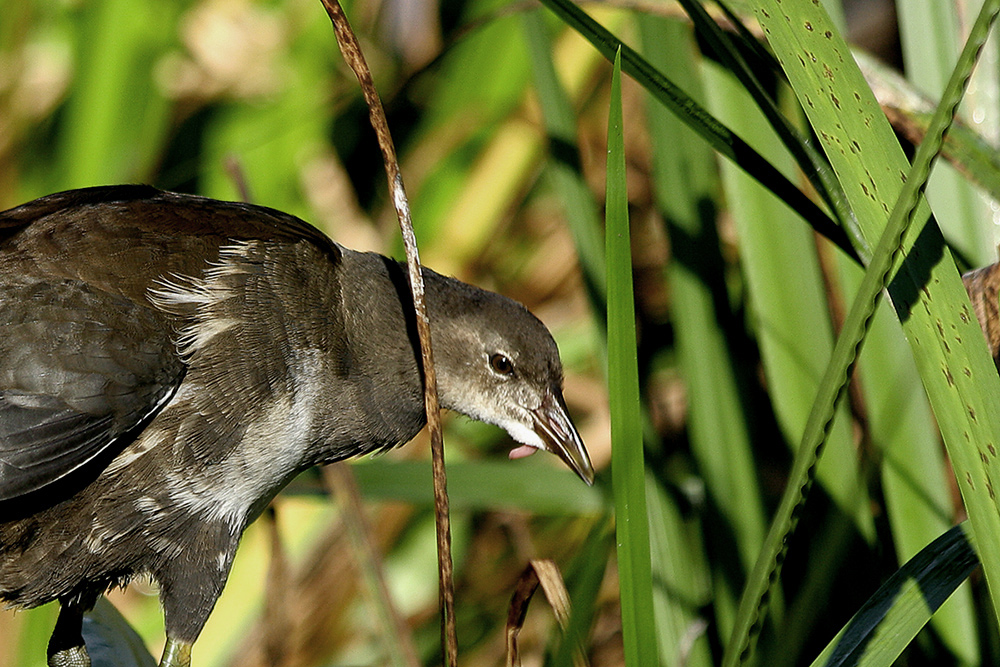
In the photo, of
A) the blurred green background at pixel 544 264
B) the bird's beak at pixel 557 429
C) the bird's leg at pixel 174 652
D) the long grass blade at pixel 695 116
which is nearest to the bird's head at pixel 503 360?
the bird's beak at pixel 557 429

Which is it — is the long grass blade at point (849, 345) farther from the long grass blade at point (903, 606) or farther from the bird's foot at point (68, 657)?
the bird's foot at point (68, 657)

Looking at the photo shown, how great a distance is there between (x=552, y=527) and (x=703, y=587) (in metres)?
0.96

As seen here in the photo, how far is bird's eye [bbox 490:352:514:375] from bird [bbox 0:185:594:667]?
15cm

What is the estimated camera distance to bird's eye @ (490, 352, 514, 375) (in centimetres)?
182

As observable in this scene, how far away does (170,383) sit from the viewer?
152 centimetres

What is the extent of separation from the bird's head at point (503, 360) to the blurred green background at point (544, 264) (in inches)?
6.5

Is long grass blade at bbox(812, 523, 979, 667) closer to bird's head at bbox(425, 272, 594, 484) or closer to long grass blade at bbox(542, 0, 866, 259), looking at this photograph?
long grass blade at bbox(542, 0, 866, 259)

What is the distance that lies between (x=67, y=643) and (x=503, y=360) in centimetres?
92

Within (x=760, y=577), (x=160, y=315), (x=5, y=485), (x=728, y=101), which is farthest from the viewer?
(x=728, y=101)

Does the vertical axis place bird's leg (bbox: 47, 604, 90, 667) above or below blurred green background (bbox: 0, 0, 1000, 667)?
below

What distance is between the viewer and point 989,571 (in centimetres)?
89

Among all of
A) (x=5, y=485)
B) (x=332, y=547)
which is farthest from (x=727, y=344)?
(x=332, y=547)

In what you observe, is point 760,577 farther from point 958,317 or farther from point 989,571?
point 958,317

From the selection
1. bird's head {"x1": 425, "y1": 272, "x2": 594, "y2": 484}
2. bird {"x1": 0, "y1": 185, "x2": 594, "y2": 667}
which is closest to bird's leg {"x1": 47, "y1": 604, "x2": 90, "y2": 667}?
bird {"x1": 0, "y1": 185, "x2": 594, "y2": 667}
